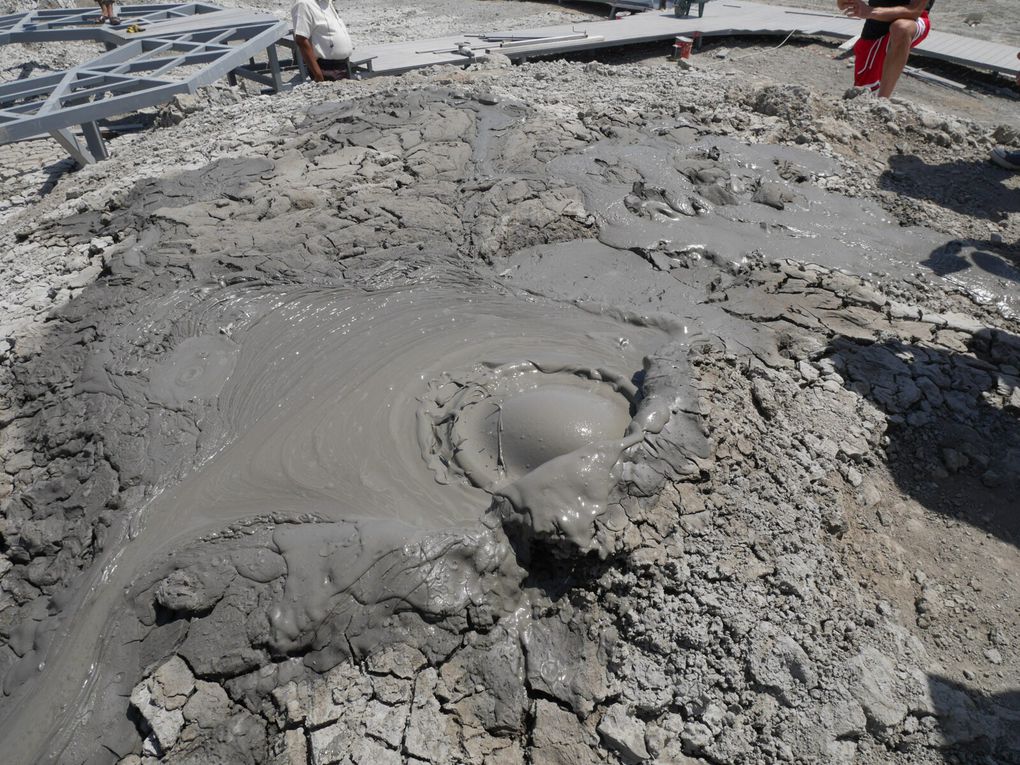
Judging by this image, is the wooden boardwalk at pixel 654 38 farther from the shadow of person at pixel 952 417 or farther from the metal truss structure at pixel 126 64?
the shadow of person at pixel 952 417

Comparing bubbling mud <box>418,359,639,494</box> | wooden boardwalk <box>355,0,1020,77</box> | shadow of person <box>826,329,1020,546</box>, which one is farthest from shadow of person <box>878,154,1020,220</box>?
wooden boardwalk <box>355,0,1020,77</box>

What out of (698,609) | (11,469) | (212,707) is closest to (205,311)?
(11,469)

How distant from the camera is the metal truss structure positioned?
548 cm

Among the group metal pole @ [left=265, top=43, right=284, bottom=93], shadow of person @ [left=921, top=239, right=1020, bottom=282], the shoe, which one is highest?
metal pole @ [left=265, top=43, right=284, bottom=93]

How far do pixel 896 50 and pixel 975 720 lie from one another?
687 centimetres

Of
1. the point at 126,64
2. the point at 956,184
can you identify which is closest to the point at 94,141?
the point at 126,64

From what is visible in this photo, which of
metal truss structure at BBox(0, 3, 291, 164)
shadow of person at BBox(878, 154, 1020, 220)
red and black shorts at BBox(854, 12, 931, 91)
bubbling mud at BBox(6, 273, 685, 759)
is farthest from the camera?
red and black shorts at BBox(854, 12, 931, 91)

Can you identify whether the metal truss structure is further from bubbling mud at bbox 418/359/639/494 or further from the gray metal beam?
bubbling mud at bbox 418/359/639/494

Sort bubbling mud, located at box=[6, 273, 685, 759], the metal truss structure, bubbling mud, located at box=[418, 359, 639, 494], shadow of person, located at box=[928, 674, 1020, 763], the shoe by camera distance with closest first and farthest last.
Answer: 1. shadow of person, located at box=[928, 674, 1020, 763]
2. bubbling mud, located at box=[6, 273, 685, 759]
3. bubbling mud, located at box=[418, 359, 639, 494]
4. the metal truss structure
5. the shoe

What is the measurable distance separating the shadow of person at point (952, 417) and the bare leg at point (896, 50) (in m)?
4.40

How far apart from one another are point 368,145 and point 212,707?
451cm

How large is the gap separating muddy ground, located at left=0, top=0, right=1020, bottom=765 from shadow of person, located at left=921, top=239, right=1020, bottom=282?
4 cm

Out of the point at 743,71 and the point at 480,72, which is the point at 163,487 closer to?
the point at 480,72

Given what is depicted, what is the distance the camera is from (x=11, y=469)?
10.3ft
